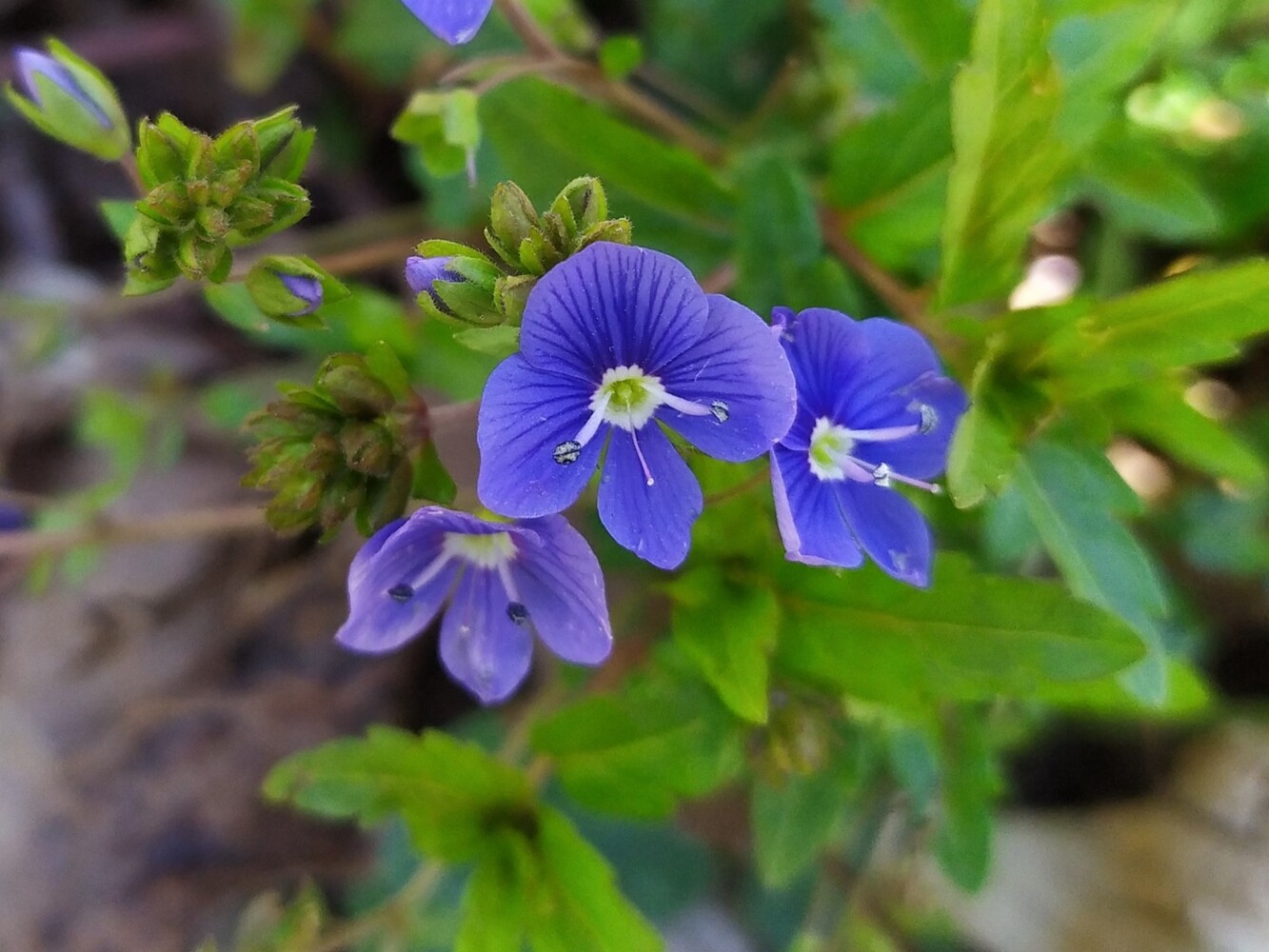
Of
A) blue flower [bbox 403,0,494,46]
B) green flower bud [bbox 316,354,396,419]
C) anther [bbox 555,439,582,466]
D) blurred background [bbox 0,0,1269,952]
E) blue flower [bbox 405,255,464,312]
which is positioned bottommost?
blurred background [bbox 0,0,1269,952]

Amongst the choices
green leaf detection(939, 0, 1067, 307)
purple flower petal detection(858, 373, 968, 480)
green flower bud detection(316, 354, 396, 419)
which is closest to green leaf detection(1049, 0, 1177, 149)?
green leaf detection(939, 0, 1067, 307)

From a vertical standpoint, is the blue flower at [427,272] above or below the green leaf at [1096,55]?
below

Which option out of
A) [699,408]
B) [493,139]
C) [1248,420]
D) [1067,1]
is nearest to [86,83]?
[493,139]

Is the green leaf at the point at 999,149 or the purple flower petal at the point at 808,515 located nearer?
the purple flower petal at the point at 808,515

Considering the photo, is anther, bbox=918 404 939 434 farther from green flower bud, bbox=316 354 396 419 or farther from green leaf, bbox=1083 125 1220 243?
green leaf, bbox=1083 125 1220 243

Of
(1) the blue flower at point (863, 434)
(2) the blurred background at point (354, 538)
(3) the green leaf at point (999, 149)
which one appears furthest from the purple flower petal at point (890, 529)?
(2) the blurred background at point (354, 538)

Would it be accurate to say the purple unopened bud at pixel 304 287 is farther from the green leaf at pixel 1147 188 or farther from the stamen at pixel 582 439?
the green leaf at pixel 1147 188

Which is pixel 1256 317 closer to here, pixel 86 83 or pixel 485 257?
pixel 485 257
